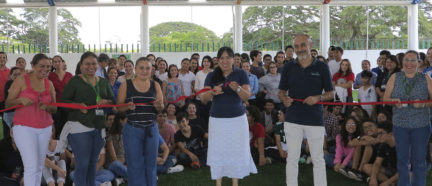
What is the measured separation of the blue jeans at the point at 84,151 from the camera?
370 centimetres

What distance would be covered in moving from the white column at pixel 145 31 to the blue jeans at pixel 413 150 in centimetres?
1109

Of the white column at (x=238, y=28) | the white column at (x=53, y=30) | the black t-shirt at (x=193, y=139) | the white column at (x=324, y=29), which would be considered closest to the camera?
the black t-shirt at (x=193, y=139)

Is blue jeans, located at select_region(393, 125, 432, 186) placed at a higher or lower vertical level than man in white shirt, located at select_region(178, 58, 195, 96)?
lower

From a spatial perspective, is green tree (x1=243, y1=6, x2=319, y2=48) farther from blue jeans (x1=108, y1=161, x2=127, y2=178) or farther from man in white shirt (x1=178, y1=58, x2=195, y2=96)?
blue jeans (x1=108, y1=161, x2=127, y2=178)

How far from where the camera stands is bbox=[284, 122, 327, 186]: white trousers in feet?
12.4

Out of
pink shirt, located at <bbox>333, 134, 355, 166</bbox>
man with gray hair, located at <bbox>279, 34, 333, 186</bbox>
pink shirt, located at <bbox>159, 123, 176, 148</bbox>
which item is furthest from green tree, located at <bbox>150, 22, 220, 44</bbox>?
man with gray hair, located at <bbox>279, 34, 333, 186</bbox>

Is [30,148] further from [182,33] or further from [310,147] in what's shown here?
[182,33]

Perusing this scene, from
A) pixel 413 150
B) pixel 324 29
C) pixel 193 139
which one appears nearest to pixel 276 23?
pixel 324 29

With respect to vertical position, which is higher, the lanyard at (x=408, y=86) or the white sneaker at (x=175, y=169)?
the lanyard at (x=408, y=86)

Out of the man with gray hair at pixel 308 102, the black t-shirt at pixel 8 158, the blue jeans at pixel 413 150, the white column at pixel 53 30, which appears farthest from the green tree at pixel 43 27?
the blue jeans at pixel 413 150

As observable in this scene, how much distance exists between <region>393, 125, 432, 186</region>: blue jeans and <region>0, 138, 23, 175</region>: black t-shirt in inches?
176

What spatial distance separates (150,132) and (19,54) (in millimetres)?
13294

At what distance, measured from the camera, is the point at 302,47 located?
12.3 feet

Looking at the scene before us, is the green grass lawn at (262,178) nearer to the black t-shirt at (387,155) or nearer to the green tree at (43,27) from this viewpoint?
the black t-shirt at (387,155)
